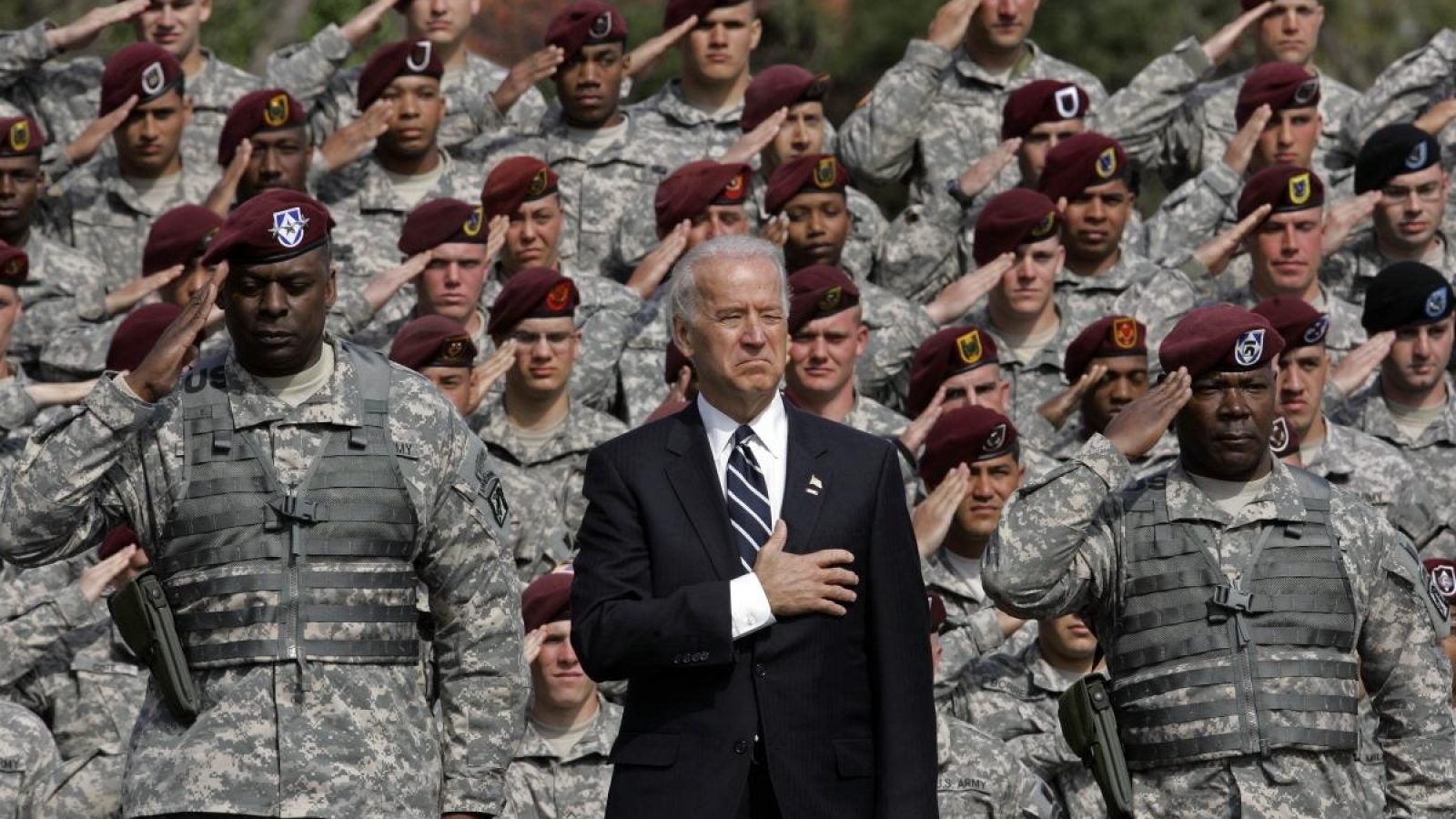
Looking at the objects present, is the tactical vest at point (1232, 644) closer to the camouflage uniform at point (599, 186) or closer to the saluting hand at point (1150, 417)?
the saluting hand at point (1150, 417)

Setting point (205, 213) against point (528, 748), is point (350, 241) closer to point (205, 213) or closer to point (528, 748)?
point (205, 213)

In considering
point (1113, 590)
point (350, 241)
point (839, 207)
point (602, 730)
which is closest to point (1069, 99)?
point (839, 207)

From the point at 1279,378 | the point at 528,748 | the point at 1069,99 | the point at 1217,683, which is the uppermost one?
the point at 1069,99

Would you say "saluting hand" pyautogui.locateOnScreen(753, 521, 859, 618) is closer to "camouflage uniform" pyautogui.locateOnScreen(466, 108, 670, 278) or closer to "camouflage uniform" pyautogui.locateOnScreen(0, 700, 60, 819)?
"camouflage uniform" pyautogui.locateOnScreen(0, 700, 60, 819)

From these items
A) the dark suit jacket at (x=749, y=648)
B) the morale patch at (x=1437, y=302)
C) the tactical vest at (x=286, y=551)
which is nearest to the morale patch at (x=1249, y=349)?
the dark suit jacket at (x=749, y=648)

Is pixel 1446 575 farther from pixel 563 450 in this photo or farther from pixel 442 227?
pixel 442 227

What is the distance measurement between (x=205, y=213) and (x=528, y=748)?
3526 mm

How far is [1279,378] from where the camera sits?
11312mm

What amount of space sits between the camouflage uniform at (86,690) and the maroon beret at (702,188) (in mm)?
3301

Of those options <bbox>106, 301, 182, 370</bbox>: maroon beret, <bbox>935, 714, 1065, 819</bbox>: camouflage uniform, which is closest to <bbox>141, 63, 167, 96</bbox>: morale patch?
<bbox>106, 301, 182, 370</bbox>: maroon beret

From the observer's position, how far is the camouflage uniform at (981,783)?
30.7 feet

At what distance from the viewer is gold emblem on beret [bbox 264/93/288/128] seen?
1257 centimetres

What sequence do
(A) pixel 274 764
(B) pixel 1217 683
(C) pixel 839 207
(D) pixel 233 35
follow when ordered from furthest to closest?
(D) pixel 233 35, (C) pixel 839 207, (B) pixel 1217 683, (A) pixel 274 764

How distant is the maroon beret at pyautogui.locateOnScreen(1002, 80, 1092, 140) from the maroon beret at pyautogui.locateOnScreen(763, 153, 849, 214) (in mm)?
1181
